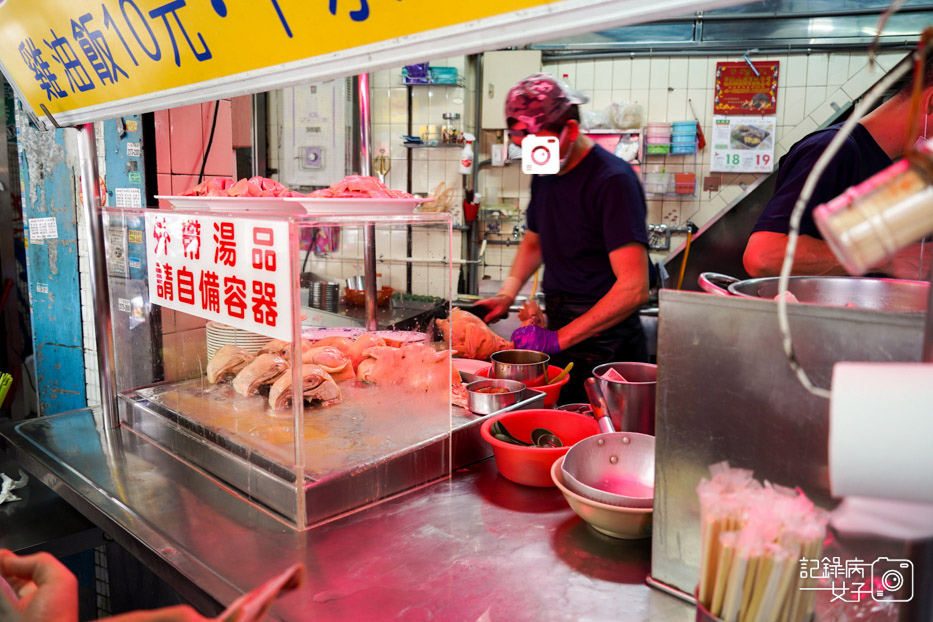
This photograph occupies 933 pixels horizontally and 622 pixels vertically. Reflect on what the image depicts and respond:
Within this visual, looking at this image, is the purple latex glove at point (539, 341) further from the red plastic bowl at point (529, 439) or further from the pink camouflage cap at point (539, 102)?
the red plastic bowl at point (529, 439)

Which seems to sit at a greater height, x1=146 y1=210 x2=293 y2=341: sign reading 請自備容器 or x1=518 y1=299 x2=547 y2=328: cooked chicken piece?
x1=146 y1=210 x2=293 y2=341: sign reading 請自備容器

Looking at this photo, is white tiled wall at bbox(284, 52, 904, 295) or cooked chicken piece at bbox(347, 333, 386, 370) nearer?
cooked chicken piece at bbox(347, 333, 386, 370)

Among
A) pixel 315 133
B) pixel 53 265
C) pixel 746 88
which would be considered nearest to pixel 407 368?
pixel 53 265

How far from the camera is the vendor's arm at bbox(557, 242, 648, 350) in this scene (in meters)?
2.58

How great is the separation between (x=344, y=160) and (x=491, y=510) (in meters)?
4.71

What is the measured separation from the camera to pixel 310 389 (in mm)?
1492

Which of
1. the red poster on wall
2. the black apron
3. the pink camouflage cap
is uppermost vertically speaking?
the red poster on wall

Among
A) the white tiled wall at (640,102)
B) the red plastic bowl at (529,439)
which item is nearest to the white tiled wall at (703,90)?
the white tiled wall at (640,102)

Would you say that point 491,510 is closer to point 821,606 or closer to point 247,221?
point 821,606

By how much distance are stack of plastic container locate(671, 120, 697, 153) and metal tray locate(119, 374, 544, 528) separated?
4.11 meters

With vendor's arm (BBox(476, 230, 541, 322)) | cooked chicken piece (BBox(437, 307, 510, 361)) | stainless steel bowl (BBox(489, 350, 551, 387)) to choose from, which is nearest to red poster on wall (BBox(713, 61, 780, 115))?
vendor's arm (BBox(476, 230, 541, 322))

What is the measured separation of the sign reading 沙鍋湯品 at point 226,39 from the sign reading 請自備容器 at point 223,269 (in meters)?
0.30

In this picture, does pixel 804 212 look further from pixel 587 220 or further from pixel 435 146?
pixel 435 146

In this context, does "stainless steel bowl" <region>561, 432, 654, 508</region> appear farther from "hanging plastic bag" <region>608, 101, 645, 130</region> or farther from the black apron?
"hanging plastic bag" <region>608, 101, 645, 130</region>
